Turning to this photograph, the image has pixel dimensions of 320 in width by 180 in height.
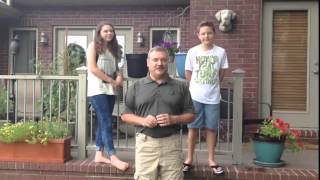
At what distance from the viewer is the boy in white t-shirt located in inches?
178

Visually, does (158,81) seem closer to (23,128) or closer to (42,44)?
(23,128)

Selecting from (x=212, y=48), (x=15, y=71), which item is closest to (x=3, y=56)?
(x=15, y=71)

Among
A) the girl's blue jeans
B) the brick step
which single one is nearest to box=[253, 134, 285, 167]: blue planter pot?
the brick step

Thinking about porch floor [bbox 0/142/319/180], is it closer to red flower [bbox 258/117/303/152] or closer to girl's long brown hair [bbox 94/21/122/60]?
red flower [bbox 258/117/303/152]

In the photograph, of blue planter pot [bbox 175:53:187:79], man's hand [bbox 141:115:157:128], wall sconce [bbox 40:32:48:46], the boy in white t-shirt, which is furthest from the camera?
wall sconce [bbox 40:32:48:46]

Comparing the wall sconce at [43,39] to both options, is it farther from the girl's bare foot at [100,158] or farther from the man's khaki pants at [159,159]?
the man's khaki pants at [159,159]

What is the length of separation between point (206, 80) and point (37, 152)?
1966 millimetres

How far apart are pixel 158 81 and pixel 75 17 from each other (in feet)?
19.4

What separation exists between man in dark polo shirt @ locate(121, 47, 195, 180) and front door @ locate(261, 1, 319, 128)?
3778mm

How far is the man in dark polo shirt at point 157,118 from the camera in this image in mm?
3477

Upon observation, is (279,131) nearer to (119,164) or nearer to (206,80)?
(206,80)

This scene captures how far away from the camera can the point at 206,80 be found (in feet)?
14.9

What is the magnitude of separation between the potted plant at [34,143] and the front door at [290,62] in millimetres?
3342

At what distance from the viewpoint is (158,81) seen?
11.6 feet
